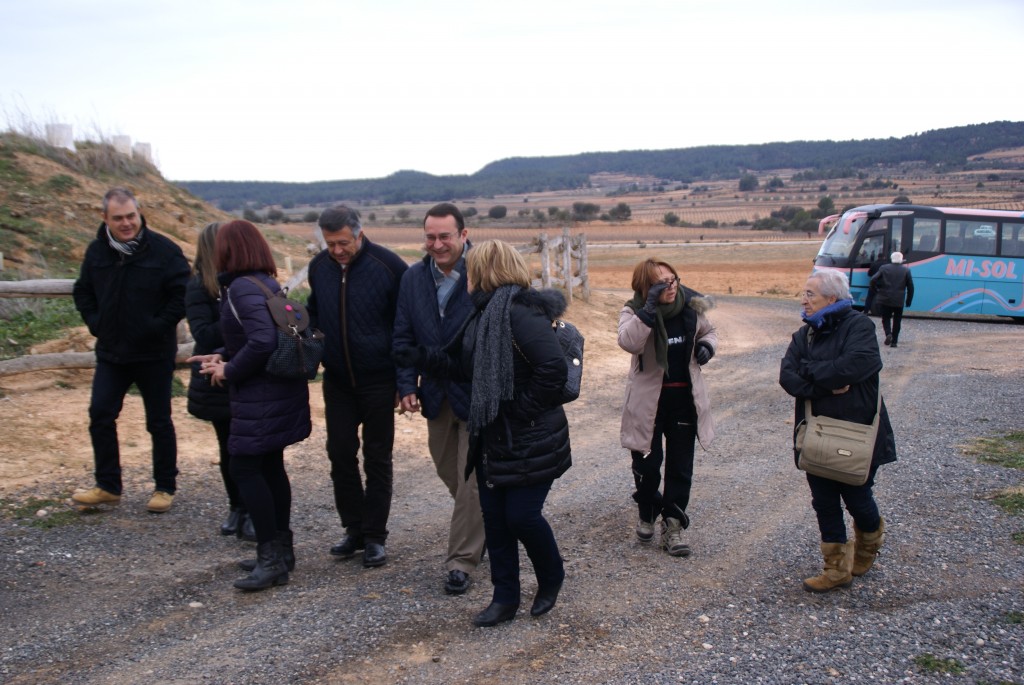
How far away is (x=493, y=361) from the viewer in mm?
4152

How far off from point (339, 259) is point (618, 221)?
64.4 meters

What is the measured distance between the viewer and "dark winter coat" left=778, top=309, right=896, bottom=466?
4.56 metres

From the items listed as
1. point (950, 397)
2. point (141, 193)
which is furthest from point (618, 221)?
point (950, 397)

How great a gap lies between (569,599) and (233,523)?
2.40 meters

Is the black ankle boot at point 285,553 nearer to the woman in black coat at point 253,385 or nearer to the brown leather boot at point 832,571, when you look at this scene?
the woman in black coat at point 253,385

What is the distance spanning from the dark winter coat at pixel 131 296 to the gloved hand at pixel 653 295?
3.06 meters

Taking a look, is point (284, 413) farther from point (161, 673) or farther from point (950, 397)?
point (950, 397)

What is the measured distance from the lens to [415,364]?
456 centimetres

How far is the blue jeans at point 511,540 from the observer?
4.28 metres

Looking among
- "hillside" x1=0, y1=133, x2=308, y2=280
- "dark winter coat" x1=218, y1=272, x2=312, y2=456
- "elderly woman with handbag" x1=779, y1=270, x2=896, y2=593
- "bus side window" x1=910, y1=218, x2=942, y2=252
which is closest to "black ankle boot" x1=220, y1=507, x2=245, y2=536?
"dark winter coat" x1=218, y1=272, x2=312, y2=456

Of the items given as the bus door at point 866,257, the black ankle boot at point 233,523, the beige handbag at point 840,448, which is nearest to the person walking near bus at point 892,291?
the bus door at point 866,257

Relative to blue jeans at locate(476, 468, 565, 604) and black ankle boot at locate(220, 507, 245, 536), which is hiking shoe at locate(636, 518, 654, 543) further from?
black ankle boot at locate(220, 507, 245, 536)

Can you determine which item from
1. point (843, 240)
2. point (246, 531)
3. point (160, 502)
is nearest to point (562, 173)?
point (843, 240)

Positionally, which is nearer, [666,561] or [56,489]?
[666,561]
